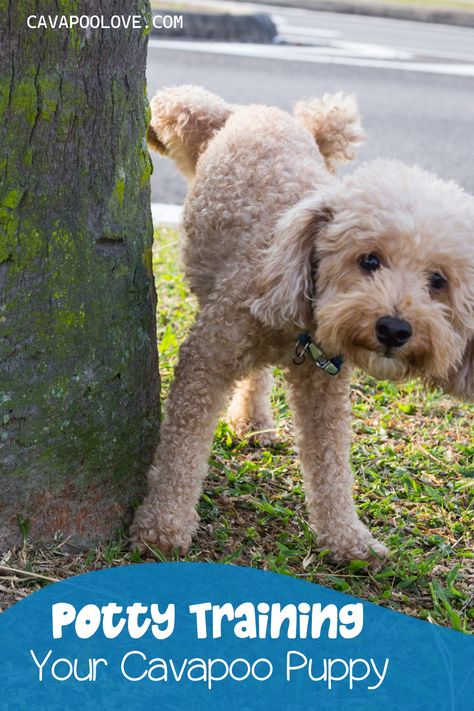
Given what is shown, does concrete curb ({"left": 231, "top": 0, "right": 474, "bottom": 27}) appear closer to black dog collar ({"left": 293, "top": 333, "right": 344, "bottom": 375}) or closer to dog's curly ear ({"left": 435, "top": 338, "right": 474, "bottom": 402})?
black dog collar ({"left": 293, "top": 333, "right": 344, "bottom": 375})

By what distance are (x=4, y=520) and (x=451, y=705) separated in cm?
143

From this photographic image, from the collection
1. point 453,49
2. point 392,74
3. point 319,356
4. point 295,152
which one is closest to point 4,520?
→ point 319,356

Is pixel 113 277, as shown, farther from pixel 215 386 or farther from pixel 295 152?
pixel 295 152

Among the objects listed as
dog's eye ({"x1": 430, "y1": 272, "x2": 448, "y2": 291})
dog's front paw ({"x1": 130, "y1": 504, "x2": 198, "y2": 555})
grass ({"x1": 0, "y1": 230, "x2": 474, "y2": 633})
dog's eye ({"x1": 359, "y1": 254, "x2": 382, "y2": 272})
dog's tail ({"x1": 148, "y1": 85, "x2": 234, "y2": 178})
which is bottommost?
grass ({"x1": 0, "y1": 230, "x2": 474, "y2": 633})

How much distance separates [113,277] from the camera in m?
2.95

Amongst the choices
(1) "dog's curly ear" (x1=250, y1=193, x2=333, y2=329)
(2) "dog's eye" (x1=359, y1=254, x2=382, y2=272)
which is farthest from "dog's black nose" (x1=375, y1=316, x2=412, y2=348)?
(1) "dog's curly ear" (x1=250, y1=193, x2=333, y2=329)

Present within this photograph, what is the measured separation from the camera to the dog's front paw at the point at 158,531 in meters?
3.17

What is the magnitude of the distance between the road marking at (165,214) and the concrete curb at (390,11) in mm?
11394

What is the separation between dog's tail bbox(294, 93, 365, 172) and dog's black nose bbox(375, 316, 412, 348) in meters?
1.65

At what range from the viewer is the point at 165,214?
6453mm

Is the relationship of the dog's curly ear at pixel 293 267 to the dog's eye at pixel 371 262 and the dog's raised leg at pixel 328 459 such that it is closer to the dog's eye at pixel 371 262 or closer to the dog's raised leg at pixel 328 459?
the dog's eye at pixel 371 262

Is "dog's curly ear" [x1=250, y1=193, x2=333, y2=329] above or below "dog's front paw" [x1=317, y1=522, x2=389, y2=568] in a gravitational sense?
above

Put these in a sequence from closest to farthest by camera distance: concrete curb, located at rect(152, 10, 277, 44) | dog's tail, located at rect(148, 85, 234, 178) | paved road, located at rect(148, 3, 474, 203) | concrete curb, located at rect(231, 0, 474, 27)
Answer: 1. dog's tail, located at rect(148, 85, 234, 178)
2. paved road, located at rect(148, 3, 474, 203)
3. concrete curb, located at rect(152, 10, 277, 44)
4. concrete curb, located at rect(231, 0, 474, 27)

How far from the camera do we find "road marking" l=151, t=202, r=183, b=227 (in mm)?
6273
